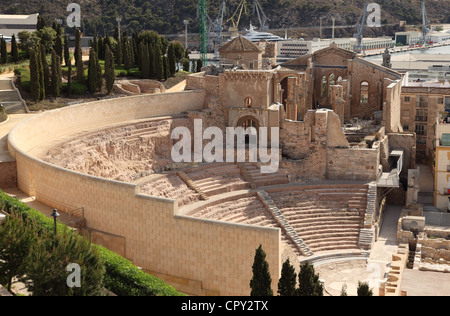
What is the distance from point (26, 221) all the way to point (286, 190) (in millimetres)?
19634

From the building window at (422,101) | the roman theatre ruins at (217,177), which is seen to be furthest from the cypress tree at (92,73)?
the building window at (422,101)

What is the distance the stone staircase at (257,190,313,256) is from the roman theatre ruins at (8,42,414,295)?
8 centimetres

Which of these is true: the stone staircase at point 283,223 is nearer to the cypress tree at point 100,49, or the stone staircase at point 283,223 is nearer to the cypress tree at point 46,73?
the cypress tree at point 46,73

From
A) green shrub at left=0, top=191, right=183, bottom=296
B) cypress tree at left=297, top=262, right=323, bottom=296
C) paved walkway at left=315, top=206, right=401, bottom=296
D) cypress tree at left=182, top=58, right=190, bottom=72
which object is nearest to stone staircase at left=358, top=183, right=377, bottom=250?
paved walkway at left=315, top=206, right=401, bottom=296

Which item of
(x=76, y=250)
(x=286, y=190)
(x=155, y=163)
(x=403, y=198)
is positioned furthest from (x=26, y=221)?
(x=403, y=198)

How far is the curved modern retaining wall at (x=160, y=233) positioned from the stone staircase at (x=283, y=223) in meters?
9.51

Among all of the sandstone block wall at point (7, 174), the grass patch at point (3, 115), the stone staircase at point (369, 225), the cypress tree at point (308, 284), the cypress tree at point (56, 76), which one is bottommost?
the stone staircase at point (369, 225)

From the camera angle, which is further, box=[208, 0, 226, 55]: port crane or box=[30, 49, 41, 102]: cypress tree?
box=[208, 0, 226, 55]: port crane

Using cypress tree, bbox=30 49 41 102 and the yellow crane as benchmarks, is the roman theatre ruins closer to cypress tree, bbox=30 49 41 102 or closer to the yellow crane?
cypress tree, bbox=30 49 41 102

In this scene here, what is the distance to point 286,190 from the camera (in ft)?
134

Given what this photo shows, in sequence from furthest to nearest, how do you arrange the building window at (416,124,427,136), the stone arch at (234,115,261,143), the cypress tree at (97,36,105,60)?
the cypress tree at (97,36,105,60) → the building window at (416,124,427,136) → the stone arch at (234,115,261,143)

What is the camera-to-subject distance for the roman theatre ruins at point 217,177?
27.4 metres

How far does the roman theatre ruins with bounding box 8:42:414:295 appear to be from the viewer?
27375 mm
